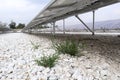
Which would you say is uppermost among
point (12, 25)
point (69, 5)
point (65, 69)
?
point (69, 5)

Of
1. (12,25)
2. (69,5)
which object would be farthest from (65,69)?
(12,25)

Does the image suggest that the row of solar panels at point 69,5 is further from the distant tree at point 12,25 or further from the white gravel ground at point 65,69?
the distant tree at point 12,25

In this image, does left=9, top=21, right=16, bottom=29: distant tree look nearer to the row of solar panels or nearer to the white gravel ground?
the row of solar panels

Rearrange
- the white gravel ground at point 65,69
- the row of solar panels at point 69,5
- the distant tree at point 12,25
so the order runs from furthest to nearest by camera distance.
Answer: the distant tree at point 12,25
the row of solar panels at point 69,5
the white gravel ground at point 65,69

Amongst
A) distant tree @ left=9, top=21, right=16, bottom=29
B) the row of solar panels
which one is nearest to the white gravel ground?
the row of solar panels

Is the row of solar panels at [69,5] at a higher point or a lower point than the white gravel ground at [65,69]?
higher

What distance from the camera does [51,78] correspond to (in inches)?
151

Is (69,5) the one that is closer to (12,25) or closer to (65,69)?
A: (65,69)

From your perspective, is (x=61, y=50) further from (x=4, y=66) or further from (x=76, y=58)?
(x=4, y=66)

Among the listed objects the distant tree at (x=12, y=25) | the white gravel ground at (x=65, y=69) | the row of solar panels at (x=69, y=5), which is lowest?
the white gravel ground at (x=65, y=69)

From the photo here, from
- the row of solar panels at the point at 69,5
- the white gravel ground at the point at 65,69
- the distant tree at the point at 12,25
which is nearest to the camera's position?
the white gravel ground at the point at 65,69

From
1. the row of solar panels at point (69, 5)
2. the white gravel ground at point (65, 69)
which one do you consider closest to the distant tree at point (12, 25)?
the row of solar panels at point (69, 5)

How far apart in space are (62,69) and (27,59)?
107 cm

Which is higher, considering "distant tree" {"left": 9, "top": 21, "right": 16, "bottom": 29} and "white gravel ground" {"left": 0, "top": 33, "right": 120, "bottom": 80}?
"distant tree" {"left": 9, "top": 21, "right": 16, "bottom": 29}
